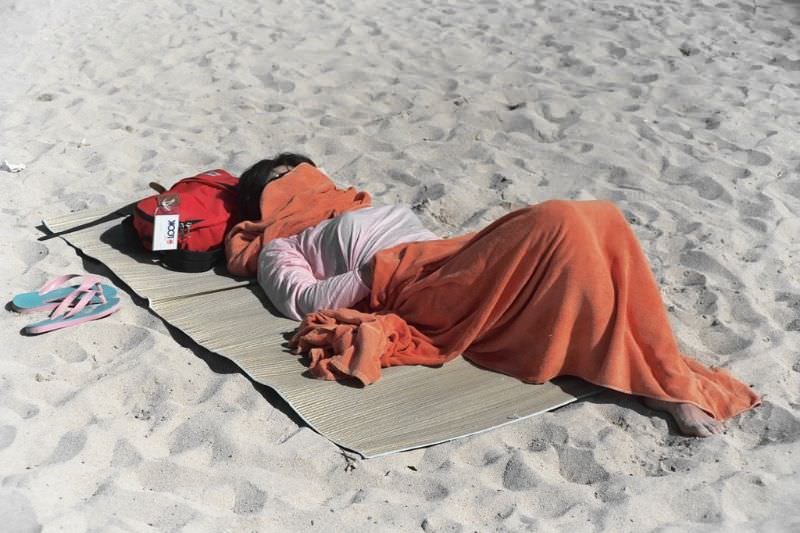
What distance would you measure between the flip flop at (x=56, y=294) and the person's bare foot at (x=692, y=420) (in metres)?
2.22

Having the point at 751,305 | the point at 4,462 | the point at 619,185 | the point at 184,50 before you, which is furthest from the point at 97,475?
the point at 184,50

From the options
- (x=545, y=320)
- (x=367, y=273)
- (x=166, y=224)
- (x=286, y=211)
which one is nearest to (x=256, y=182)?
(x=286, y=211)

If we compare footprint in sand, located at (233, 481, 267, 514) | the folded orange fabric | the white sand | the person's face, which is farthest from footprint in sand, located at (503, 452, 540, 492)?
the person's face

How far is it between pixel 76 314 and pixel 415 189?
1.91 meters

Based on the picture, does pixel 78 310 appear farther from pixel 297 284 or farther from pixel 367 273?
pixel 367 273

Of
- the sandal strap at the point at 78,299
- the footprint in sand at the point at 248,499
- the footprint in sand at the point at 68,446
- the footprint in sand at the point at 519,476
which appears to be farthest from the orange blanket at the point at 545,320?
the sandal strap at the point at 78,299

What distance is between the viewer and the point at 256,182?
406 centimetres

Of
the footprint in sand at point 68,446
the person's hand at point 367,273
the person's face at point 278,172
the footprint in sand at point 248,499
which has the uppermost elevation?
the person's face at point 278,172

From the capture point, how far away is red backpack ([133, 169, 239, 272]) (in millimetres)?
3979

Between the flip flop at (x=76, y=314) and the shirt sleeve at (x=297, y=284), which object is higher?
the shirt sleeve at (x=297, y=284)

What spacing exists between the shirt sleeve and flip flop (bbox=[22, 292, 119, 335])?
2.02ft

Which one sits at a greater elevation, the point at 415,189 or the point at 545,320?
the point at 545,320

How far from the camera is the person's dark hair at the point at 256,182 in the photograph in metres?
4.06

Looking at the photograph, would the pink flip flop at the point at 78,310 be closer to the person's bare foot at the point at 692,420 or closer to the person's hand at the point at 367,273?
the person's hand at the point at 367,273
